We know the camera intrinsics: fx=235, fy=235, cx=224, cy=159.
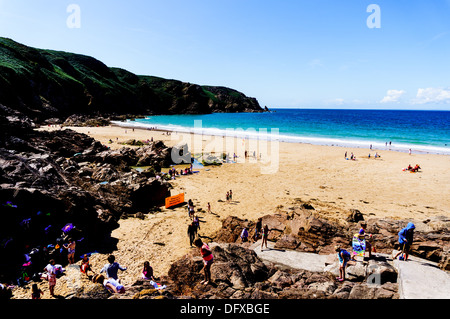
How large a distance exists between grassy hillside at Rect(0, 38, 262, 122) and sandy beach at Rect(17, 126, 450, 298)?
66838 millimetres

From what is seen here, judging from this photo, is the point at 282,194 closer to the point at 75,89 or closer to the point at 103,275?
the point at 103,275

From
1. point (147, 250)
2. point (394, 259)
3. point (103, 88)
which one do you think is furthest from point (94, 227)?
point (103, 88)

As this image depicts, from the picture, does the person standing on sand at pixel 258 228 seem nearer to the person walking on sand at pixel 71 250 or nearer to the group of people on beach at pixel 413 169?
the person walking on sand at pixel 71 250

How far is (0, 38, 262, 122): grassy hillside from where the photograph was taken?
70.9 metres

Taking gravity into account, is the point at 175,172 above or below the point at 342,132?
below

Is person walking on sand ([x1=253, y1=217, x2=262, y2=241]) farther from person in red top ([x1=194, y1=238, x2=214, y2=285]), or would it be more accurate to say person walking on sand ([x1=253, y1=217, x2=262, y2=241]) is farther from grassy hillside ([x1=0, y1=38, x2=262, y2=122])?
grassy hillside ([x1=0, y1=38, x2=262, y2=122])

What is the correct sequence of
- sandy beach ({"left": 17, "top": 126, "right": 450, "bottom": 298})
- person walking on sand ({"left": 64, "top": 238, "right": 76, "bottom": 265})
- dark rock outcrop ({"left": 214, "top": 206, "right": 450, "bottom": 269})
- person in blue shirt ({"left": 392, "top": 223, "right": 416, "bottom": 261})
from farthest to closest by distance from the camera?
sandy beach ({"left": 17, "top": 126, "right": 450, "bottom": 298}) < person walking on sand ({"left": 64, "top": 238, "right": 76, "bottom": 265}) < dark rock outcrop ({"left": 214, "top": 206, "right": 450, "bottom": 269}) < person in blue shirt ({"left": 392, "top": 223, "right": 416, "bottom": 261})

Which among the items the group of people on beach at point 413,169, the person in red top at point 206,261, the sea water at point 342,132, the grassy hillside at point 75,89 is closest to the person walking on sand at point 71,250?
the person in red top at point 206,261

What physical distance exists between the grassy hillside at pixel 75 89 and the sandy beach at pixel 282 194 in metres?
66.8

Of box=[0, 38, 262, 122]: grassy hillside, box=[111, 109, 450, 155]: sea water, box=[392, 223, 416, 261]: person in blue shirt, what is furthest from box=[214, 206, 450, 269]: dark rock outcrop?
box=[0, 38, 262, 122]: grassy hillside

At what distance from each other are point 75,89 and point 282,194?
113 metres

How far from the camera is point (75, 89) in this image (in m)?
103

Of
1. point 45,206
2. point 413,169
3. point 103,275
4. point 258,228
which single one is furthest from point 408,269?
point 413,169
